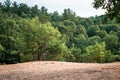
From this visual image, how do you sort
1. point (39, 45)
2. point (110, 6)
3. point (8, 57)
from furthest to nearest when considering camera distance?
1. point (8, 57)
2. point (39, 45)
3. point (110, 6)

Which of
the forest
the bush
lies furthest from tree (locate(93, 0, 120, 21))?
the bush

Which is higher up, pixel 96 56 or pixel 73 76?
pixel 73 76

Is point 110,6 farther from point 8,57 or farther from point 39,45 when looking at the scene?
point 8,57

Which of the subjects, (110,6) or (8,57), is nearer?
(110,6)

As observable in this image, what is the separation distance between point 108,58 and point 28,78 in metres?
38.9

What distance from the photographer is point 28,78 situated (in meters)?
14.6

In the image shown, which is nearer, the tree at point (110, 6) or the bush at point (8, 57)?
the tree at point (110, 6)

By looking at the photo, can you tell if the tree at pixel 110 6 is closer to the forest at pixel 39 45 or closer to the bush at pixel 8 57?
the forest at pixel 39 45

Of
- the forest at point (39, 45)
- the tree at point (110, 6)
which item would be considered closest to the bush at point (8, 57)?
the forest at point (39, 45)

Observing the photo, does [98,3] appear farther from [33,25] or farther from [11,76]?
[33,25]

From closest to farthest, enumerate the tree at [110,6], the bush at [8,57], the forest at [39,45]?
1. the tree at [110,6]
2. the forest at [39,45]
3. the bush at [8,57]

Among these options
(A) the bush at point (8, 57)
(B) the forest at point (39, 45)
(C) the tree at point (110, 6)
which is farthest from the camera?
(A) the bush at point (8, 57)

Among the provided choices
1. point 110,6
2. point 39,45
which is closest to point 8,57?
point 39,45

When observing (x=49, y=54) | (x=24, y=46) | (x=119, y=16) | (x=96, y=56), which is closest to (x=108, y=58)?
(x=96, y=56)
